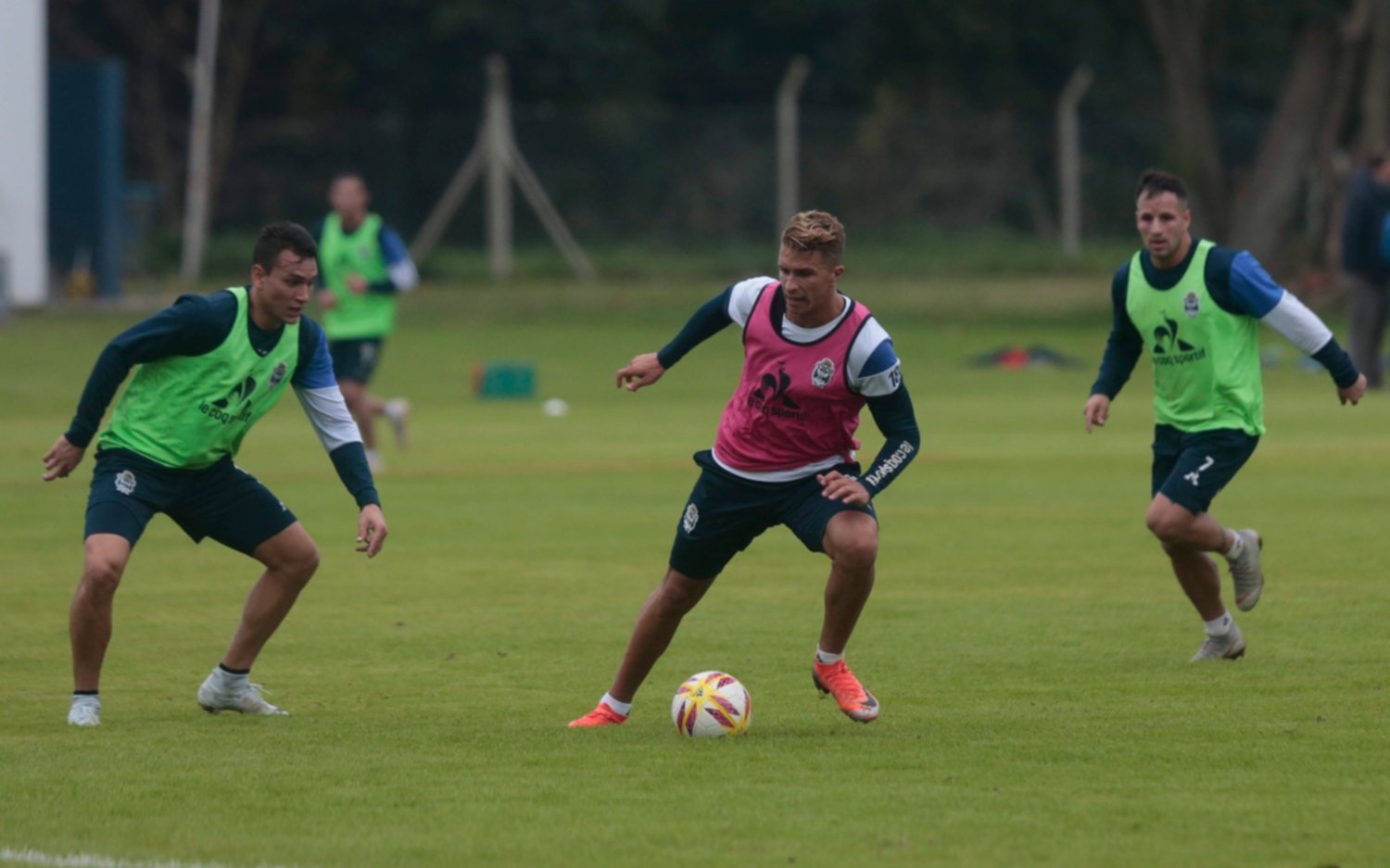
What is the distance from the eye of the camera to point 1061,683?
9258mm

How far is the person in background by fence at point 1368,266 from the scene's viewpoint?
24.4m

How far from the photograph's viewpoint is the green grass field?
6605mm

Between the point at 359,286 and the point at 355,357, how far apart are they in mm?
681

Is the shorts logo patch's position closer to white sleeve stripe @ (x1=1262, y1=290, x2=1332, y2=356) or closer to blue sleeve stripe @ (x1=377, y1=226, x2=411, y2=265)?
white sleeve stripe @ (x1=1262, y1=290, x2=1332, y2=356)

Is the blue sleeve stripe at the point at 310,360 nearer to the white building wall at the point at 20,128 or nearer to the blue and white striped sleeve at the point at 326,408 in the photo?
the blue and white striped sleeve at the point at 326,408

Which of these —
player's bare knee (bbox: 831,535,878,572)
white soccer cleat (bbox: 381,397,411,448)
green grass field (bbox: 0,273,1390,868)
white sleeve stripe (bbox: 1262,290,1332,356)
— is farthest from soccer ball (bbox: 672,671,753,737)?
white soccer cleat (bbox: 381,397,411,448)

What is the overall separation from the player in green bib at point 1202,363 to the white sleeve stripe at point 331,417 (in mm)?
3371

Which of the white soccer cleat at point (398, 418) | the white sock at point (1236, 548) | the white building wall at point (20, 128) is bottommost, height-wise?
the white building wall at point (20, 128)

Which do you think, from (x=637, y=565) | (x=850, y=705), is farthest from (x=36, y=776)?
(x=637, y=565)

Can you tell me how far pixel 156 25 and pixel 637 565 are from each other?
132 ft

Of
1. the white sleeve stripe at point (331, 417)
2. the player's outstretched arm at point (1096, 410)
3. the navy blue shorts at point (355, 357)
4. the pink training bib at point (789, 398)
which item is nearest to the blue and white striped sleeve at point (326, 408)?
the white sleeve stripe at point (331, 417)

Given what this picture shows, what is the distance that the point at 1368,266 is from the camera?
24391 mm

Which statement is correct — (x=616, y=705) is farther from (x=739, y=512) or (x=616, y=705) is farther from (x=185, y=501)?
(x=185, y=501)

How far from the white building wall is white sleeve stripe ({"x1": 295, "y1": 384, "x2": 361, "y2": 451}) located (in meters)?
29.6
